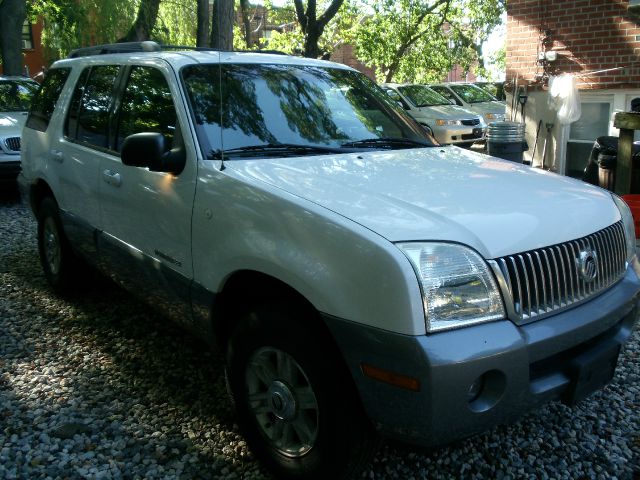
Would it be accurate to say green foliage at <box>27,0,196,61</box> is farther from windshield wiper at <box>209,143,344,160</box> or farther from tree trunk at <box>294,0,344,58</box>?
windshield wiper at <box>209,143,344,160</box>

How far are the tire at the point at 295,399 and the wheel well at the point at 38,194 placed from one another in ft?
9.54

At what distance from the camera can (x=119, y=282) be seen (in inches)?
158

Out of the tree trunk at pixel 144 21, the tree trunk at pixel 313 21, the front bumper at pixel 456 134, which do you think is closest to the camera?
the tree trunk at pixel 144 21

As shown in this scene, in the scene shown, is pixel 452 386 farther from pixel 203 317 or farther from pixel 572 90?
pixel 572 90

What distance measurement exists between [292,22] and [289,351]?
3063 cm

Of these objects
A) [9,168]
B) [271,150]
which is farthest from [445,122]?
[271,150]

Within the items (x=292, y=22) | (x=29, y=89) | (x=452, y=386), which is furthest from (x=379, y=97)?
(x=292, y=22)

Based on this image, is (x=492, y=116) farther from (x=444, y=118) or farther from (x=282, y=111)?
(x=282, y=111)

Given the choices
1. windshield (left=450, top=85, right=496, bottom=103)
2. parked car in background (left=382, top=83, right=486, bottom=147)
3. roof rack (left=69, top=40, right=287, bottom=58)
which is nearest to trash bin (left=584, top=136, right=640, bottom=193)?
roof rack (left=69, top=40, right=287, bottom=58)

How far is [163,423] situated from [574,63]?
8.14 m

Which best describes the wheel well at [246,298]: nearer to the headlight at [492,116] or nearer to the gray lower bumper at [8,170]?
the gray lower bumper at [8,170]

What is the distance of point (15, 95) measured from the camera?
10359mm

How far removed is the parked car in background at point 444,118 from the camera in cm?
1591

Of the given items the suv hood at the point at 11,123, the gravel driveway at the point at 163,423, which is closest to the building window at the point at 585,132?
the gravel driveway at the point at 163,423
